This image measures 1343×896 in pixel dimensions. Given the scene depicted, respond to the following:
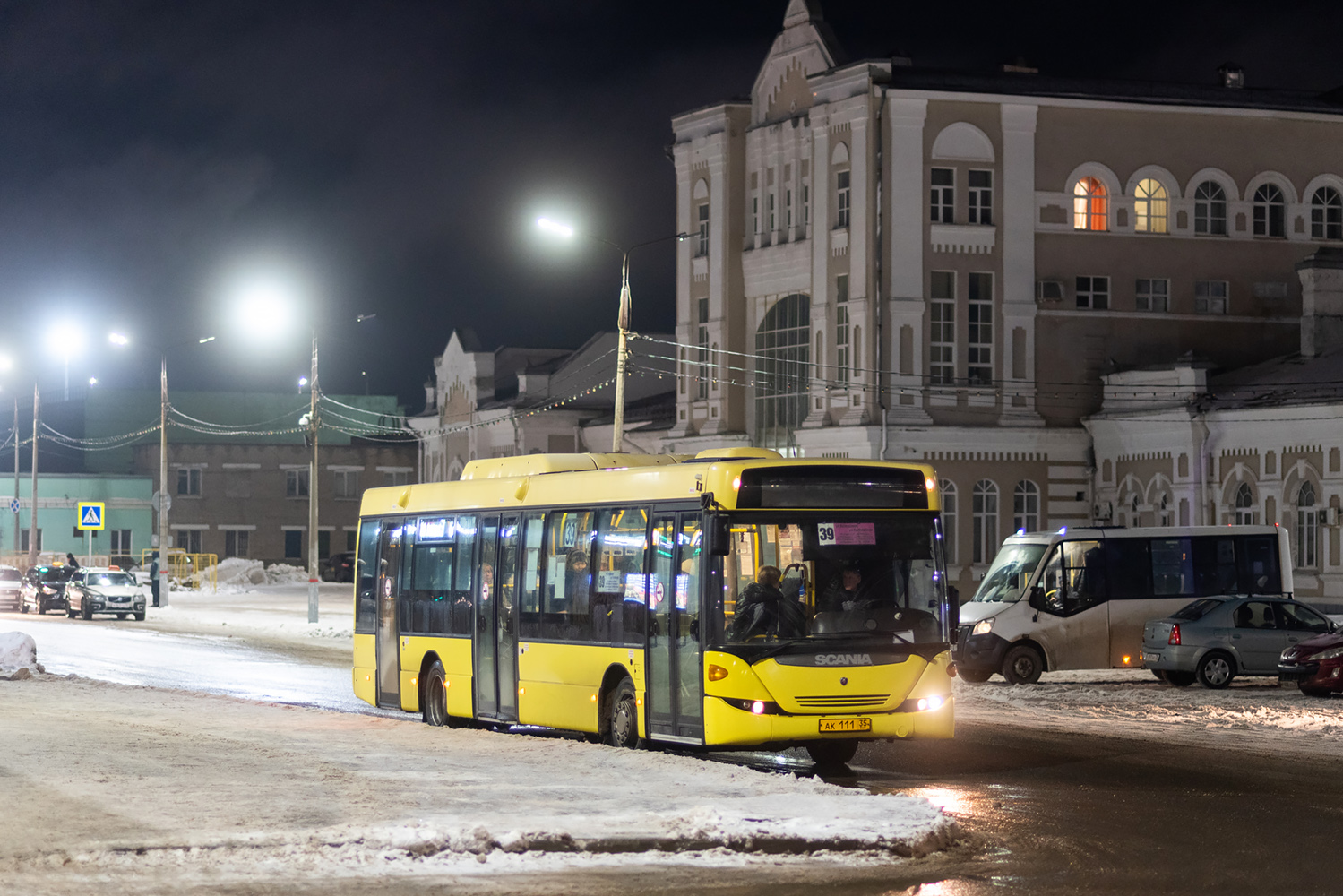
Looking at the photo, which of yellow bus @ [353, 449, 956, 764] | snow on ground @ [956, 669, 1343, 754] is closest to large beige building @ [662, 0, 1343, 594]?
snow on ground @ [956, 669, 1343, 754]

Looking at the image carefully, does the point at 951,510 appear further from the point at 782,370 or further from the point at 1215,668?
the point at 1215,668

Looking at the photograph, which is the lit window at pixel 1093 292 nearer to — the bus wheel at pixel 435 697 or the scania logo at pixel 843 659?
the bus wheel at pixel 435 697

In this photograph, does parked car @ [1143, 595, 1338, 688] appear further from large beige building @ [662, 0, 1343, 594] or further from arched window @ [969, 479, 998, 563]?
arched window @ [969, 479, 998, 563]

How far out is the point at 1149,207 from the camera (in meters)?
50.8

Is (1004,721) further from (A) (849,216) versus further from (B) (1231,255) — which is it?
(B) (1231,255)

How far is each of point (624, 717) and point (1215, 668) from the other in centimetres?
1215

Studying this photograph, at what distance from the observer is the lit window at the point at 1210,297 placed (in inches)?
2015

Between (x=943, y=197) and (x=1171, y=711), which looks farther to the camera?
(x=943, y=197)

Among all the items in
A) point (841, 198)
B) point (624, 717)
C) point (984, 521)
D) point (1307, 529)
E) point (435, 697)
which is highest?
point (841, 198)

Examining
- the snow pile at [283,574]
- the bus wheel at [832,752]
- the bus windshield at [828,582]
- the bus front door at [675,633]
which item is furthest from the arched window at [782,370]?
the bus windshield at [828,582]

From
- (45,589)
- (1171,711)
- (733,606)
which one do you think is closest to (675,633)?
(733,606)

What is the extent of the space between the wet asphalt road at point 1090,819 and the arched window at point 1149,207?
111 feet

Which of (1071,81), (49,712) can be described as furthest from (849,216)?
(49,712)

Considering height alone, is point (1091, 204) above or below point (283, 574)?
above
